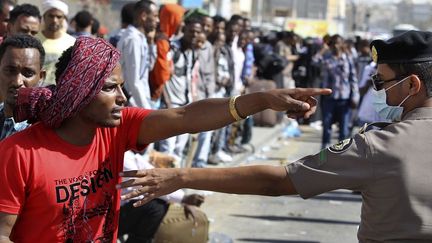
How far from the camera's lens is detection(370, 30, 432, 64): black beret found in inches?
118

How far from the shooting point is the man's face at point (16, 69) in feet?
13.1

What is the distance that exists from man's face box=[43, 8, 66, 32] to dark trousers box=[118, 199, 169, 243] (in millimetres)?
2134

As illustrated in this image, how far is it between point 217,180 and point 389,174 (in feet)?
2.05

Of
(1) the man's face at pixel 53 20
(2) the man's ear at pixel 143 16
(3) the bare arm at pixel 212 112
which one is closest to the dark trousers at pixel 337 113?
(2) the man's ear at pixel 143 16

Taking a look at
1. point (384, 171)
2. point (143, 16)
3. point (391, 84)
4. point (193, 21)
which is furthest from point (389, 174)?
point (193, 21)

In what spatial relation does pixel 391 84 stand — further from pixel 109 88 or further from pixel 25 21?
pixel 25 21

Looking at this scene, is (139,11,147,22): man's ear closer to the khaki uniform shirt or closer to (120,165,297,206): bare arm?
(120,165,297,206): bare arm

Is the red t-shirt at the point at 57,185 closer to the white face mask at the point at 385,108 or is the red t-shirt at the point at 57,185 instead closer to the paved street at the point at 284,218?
the white face mask at the point at 385,108

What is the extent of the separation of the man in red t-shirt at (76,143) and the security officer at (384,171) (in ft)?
0.67

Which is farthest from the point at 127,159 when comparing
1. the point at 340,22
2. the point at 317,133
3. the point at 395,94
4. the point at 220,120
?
the point at 340,22

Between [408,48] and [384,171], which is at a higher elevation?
[408,48]

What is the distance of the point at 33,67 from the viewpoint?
4.07m

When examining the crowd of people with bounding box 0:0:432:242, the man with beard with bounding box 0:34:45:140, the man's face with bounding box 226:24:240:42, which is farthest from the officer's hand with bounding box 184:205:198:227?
the man's face with bounding box 226:24:240:42

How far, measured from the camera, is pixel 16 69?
402 cm
